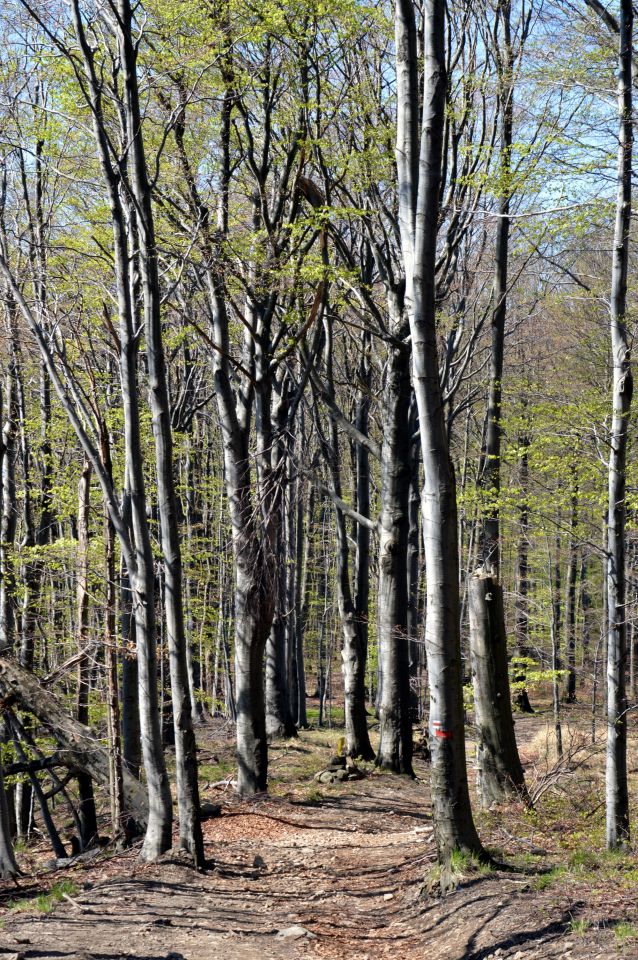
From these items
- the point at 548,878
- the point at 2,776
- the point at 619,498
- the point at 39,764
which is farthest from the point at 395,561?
the point at 548,878

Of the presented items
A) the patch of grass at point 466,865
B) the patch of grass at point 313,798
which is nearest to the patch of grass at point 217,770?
the patch of grass at point 313,798

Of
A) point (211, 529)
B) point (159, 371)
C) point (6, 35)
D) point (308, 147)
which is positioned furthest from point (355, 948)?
point (211, 529)

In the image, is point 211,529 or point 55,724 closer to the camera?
point 55,724

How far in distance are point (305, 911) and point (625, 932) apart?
10.1ft

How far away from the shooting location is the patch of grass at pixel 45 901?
6.57 meters

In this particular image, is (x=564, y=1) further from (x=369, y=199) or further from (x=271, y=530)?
(x=271, y=530)

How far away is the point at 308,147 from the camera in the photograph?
10.7 meters

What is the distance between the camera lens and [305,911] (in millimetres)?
6734

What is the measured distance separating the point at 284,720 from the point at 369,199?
10.6m

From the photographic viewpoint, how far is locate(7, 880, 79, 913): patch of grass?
6566 mm

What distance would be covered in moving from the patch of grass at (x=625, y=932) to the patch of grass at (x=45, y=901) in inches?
→ 175

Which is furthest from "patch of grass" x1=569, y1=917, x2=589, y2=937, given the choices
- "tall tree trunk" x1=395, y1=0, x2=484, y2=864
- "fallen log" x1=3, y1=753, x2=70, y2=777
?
"fallen log" x1=3, y1=753, x2=70, y2=777

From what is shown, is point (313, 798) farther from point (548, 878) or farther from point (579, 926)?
point (579, 926)

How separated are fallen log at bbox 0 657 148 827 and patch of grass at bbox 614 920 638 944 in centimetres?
654
